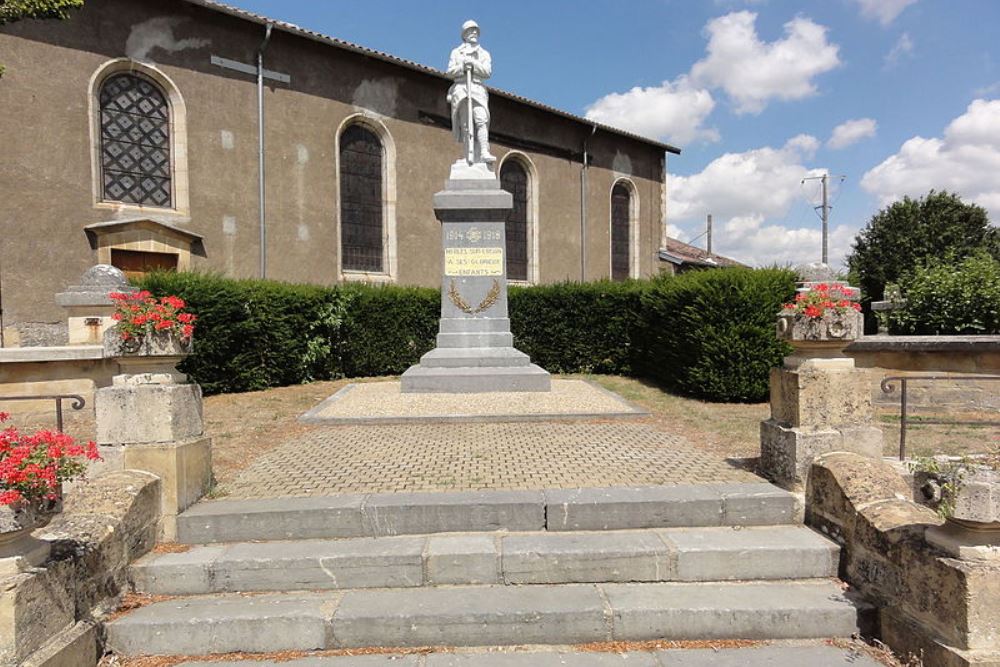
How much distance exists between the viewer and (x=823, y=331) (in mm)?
3857

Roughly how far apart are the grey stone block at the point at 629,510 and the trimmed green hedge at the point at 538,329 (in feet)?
18.2

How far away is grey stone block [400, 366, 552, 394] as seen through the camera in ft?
29.6

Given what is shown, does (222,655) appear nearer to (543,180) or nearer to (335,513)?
(335,513)

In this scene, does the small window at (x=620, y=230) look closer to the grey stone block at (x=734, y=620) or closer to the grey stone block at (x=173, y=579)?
the grey stone block at (x=734, y=620)

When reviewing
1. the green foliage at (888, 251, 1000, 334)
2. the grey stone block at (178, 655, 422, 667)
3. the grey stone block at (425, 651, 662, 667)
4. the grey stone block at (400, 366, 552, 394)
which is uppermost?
the green foliage at (888, 251, 1000, 334)

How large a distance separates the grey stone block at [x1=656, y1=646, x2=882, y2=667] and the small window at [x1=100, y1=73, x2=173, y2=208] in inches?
613

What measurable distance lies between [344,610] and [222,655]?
662 mm

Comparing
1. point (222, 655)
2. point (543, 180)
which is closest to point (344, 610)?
point (222, 655)

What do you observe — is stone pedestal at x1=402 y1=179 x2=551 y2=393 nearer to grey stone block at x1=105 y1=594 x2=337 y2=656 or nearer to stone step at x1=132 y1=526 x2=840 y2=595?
stone step at x1=132 y1=526 x2=840 y2=595

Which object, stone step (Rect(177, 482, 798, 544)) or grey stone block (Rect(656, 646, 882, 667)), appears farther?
stone step (Rect(177, 482, 798, 544))

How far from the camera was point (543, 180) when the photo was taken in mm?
21656

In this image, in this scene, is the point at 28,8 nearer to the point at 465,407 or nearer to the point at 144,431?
the point at 144,431

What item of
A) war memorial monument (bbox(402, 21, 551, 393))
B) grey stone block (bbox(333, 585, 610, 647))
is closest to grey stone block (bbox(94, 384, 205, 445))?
grey stone block (bbox(333, 585, 610, 647))

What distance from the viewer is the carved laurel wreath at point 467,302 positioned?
32.1 ft
